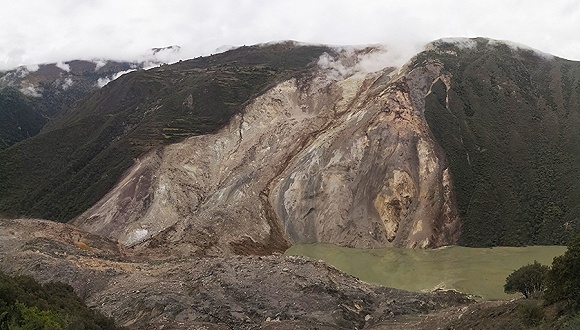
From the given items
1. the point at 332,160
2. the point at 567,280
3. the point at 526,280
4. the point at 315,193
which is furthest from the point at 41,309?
the point at 332,160

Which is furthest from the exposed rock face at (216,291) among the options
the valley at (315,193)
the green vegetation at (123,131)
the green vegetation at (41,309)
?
the green vegetation at (123,131)

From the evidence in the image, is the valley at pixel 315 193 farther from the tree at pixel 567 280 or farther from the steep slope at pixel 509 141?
the tree at pixel 567 280

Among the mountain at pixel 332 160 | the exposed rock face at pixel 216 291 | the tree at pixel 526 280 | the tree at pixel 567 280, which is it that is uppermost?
the mountain at pixel 332 160

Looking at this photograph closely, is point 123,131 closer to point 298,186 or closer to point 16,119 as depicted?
point 298,186

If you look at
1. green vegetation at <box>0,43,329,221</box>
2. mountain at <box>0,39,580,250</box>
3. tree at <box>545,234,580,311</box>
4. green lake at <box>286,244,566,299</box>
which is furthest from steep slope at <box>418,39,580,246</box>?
tree at <box>545,234,580,311</box>

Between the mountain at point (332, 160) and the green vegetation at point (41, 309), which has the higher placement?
the mountain at point (332, 160)

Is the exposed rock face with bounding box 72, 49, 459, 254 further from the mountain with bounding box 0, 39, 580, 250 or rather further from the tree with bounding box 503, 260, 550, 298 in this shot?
the tree with bounding box 503, 260, 550, 298
